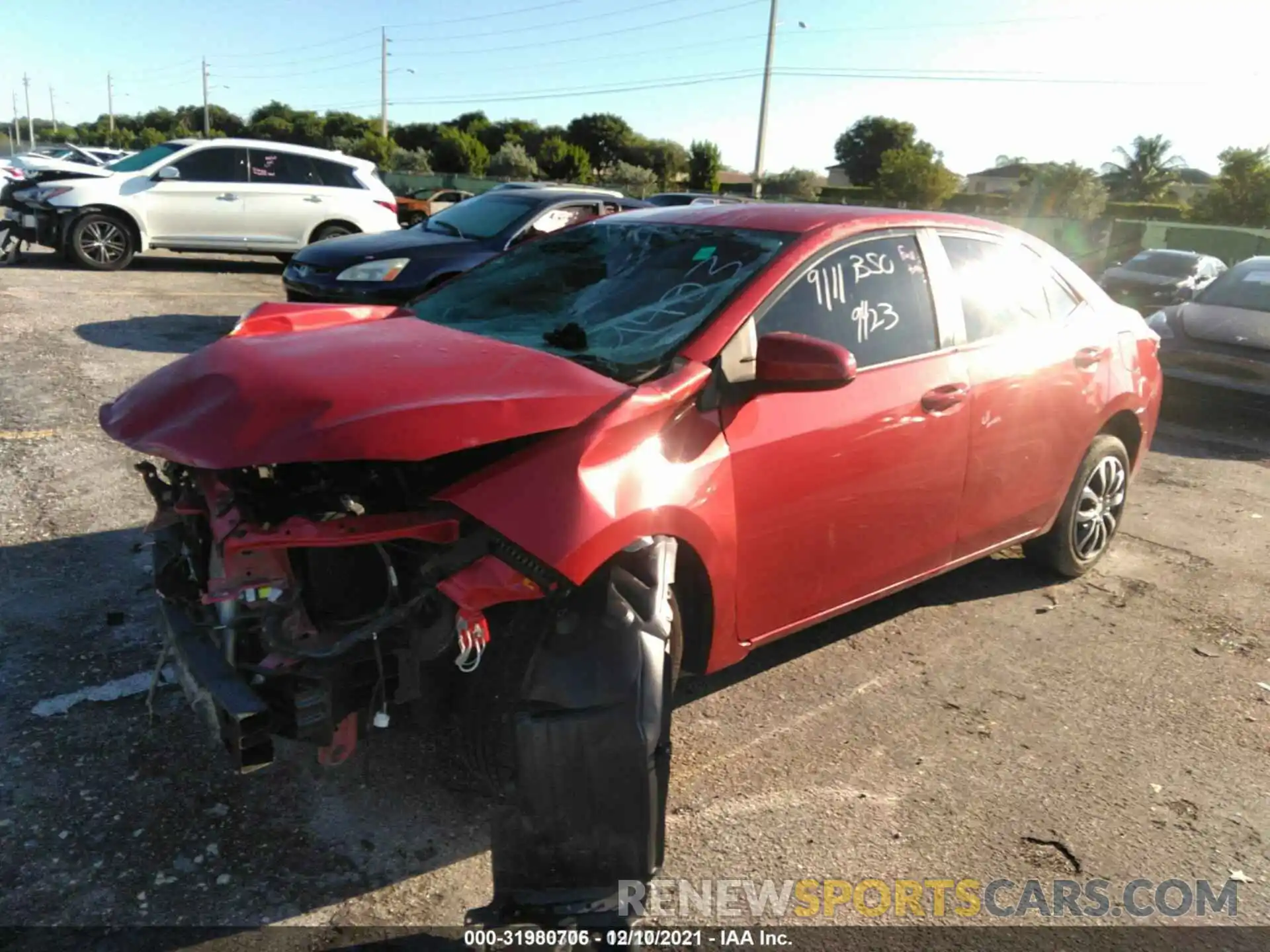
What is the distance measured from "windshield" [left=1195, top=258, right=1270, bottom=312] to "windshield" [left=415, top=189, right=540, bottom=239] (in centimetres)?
651

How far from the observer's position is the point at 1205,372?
8.73 m

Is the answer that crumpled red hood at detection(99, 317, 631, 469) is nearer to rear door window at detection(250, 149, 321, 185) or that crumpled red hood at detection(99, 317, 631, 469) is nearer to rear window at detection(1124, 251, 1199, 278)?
rear door window at detection(250, 149, 321, 185)

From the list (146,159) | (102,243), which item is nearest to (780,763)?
(102,243)

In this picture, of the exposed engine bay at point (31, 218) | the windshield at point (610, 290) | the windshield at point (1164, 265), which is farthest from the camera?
the windshield at point (1164, 265)

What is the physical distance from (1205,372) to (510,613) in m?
8.27

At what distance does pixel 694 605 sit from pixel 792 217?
1540mm

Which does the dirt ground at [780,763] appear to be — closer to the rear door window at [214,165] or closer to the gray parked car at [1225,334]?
the gray parked car at [1225,334]

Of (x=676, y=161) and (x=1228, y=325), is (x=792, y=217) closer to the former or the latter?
(x=1228, y=325)

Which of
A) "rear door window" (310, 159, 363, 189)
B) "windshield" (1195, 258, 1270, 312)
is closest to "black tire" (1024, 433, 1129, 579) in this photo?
"windshield" (1195, 258, 1270, 312)

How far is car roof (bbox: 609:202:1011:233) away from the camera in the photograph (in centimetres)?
357

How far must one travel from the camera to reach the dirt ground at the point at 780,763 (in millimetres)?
2621

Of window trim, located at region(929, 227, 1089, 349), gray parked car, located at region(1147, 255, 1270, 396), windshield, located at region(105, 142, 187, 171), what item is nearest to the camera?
window trim, located at region(929, 227, 1089, 349)

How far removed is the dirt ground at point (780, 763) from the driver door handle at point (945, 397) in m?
1.09

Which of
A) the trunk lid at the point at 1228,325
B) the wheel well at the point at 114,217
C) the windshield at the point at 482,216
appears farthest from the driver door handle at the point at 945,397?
the wheel well at the point at 114,217
